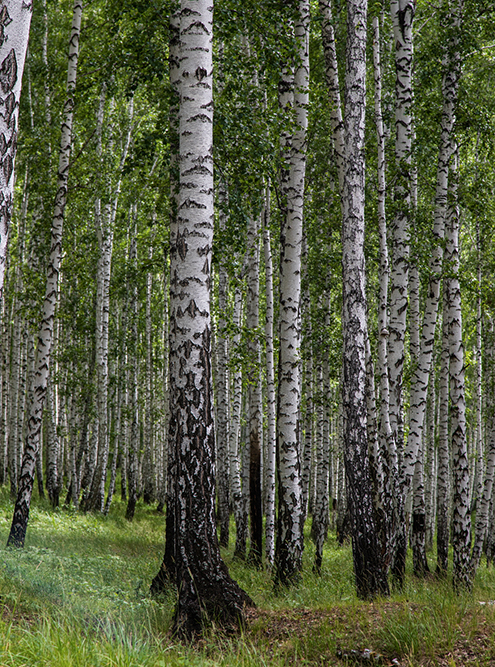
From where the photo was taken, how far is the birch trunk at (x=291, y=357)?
23.2 ft

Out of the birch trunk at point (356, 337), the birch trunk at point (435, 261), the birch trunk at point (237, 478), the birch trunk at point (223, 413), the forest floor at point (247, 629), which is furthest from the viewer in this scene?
the birch trunk at point (223, 413)

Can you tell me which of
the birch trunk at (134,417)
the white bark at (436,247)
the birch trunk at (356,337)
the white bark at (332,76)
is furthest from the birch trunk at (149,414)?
the birch trunk at (356,337)

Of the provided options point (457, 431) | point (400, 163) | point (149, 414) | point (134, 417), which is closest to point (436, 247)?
point (400, 163)

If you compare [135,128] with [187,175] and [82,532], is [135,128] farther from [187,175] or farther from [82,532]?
[187,175]

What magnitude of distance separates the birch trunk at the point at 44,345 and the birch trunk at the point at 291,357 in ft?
13.2

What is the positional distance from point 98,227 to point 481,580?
1281 cm

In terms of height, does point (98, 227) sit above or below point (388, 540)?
above

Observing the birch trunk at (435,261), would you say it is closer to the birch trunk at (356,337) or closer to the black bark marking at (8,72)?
the birch trunk at (356,337)

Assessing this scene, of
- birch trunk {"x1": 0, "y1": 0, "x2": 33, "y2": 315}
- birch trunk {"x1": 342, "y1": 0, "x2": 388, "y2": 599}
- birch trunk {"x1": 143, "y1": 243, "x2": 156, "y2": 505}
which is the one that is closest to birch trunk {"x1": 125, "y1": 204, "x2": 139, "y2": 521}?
birch trunk {"x1": 143, "y1": 243, "x2": 156, "y2": 505}

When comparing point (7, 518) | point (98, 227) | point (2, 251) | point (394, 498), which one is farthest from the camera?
point (98, 227)

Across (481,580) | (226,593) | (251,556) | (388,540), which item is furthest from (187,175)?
(481,580)

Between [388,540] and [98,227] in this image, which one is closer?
[388,540]

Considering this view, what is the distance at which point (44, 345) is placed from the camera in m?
9.23

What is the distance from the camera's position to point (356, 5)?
687cm
